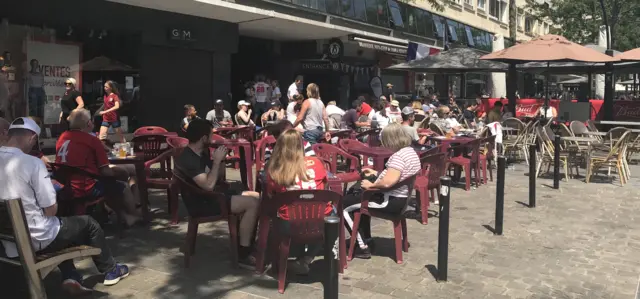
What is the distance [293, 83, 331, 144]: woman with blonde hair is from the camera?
31.4ft

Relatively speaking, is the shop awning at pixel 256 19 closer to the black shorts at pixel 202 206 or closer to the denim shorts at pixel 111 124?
the denim shorts at pixel 111 124

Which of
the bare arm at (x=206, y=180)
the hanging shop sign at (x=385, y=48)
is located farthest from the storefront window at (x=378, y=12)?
the bare arm at (x=206, y=180)

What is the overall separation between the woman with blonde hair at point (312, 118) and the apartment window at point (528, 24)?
37.2 m

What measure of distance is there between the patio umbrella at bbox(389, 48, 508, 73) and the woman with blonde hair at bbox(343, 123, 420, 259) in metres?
8.80

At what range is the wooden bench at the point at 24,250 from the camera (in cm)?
328

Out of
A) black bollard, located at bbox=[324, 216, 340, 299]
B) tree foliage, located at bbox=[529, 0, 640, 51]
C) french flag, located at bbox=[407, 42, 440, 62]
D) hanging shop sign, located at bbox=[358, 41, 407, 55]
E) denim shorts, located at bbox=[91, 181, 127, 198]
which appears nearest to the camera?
black bollard, located at bbox=[324, 216, 340, 299]

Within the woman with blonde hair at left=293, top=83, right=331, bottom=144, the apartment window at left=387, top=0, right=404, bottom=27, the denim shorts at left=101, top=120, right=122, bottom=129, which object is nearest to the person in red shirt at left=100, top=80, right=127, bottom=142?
the denim shorts at left=101, top=120, right=122, bottom=129

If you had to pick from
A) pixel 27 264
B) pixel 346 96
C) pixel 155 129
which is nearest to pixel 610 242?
pixel 27 264

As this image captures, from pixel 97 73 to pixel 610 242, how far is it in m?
10.7

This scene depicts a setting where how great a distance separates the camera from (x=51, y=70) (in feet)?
37.7

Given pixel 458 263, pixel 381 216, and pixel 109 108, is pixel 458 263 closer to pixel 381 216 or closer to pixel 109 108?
pixel 381 216

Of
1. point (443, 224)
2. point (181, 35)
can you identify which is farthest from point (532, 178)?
point (181, 35)

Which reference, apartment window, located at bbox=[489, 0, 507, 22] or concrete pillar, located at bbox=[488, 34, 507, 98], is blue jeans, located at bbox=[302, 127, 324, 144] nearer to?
concrete pillar, located at bbox=[488, 34, 507, 98]

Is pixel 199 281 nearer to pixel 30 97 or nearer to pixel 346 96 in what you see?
pixel 30 97
